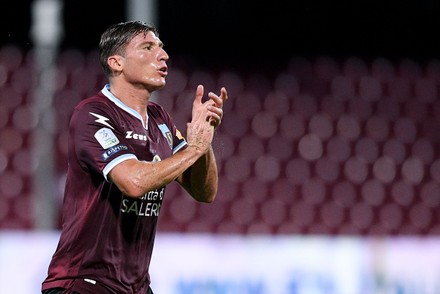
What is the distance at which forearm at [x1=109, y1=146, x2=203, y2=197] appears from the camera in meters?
3.01

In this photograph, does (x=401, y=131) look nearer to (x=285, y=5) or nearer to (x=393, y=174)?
(x=393, y=174)

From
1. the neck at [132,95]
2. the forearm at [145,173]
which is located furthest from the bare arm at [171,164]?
the neck at [132,95]

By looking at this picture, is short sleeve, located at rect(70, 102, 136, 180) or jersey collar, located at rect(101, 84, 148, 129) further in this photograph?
jersey collar, located at rect(101, 84, 148, 129)

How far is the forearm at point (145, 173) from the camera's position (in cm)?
301

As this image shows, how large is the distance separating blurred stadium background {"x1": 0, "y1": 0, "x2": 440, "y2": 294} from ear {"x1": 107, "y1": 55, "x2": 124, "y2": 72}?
12.3 ft

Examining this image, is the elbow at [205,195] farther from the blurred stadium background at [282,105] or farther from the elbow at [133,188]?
the blurred stadium background at [282,105]

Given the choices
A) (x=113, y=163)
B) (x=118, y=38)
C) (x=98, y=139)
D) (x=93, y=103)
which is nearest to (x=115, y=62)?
(x=118, y=38)

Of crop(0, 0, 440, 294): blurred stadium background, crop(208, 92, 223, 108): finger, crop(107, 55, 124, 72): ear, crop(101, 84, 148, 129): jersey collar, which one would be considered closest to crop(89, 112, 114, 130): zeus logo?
crop(101, 84, 148, 129): jersey collar

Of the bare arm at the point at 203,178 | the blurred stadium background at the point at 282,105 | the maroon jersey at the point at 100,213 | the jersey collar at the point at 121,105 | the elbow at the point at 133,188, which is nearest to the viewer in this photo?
the elbow at the point at 133,188

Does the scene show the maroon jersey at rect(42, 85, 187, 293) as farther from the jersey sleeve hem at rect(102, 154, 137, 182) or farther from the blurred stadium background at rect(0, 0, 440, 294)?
the blurred stadium background at rect(0, 0, 440, 294)

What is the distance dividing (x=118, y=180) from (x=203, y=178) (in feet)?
1.85

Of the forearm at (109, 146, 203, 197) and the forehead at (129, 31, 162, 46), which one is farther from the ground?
the forehead at (129, 31, 162, 46)

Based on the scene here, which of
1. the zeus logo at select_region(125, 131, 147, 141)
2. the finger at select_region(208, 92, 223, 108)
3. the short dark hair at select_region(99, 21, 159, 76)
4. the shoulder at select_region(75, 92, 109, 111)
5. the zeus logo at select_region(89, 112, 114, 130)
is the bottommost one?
the zeus logo at select_region(125, 131, 147, 141)

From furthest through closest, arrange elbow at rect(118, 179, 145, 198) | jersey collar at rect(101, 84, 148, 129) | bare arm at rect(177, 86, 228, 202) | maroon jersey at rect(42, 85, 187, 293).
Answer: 1. bare arm at rect(177, 86, 228, 202)
2. jersey collar at rect(101, 84, 148, 129)
3. maroon jersey at rect(42, 85, 187, 293)
4. elbow at rect(118, 179, 145, 198)
